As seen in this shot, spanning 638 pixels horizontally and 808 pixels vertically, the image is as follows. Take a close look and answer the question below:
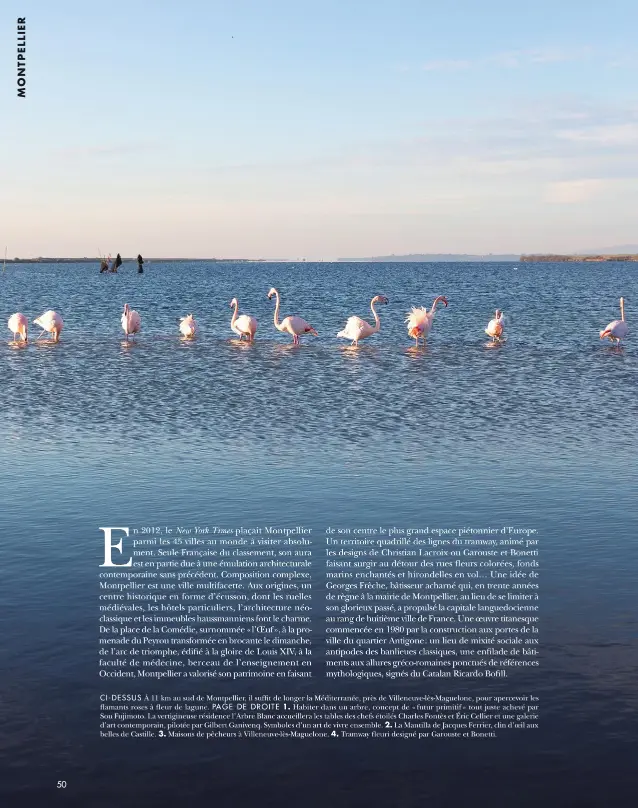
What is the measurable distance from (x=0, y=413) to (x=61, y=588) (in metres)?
12.8

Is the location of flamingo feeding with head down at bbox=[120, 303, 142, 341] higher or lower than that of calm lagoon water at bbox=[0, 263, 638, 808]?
higher

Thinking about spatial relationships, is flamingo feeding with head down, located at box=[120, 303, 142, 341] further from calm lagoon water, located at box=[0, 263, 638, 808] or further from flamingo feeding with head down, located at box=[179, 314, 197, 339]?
calm lagoon water, located at box=[0, 263, 638, 808]

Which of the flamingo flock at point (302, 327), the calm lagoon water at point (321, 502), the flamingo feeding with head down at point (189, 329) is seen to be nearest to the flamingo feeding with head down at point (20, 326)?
the flamingo flock at point (302, 327)

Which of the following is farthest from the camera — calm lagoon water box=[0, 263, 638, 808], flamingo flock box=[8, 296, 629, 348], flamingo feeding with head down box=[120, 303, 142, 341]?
flamingo feeding with head down box=[120, 303, 142, 341]

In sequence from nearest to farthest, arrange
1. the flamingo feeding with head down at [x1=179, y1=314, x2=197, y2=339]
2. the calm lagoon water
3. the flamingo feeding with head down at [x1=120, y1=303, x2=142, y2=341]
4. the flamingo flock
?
the calm lagoon water → the flamingo flock → the flamingo feeding with head down at [x1=120, y1=303, x2=142, y2=341] → the flamingo feeding with head down at [x1=179, y1=314, x2=197, y2=339]

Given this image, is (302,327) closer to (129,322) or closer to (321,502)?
(129,322)

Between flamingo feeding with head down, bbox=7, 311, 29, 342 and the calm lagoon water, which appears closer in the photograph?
the calm lagoon water

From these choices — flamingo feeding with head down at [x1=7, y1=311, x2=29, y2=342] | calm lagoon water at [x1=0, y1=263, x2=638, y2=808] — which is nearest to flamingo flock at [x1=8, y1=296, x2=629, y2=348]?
flamingo feeding with head down at [x1=7, y1=311, x2=29, y2=342]

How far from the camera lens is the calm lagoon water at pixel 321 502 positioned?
25.6 ft

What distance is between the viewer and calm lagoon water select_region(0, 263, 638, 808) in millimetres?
7805

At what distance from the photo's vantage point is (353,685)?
9.17 m

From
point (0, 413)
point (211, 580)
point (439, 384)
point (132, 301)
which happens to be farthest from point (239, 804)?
point (132, 301)

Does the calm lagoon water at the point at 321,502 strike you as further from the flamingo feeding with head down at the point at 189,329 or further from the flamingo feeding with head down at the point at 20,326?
the flamingo feeding with head down at the point at 189,329

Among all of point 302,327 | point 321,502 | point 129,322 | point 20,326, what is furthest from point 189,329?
point 321,502
